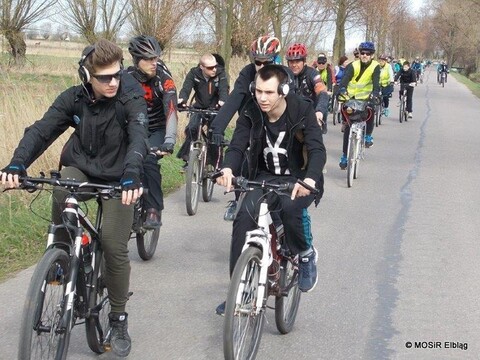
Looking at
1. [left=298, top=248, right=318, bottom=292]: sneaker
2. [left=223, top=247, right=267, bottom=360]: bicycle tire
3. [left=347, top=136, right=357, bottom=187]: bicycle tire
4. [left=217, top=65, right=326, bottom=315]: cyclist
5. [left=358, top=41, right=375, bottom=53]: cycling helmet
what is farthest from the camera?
[left=358, top=41, right=375, bottom=53]: cycling helmet

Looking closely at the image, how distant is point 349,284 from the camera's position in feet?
21.4

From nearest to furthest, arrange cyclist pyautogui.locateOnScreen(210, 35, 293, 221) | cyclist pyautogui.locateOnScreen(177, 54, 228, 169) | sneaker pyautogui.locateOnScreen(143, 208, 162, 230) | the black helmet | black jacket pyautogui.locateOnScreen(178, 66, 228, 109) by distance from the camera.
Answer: cyclist pyautogui.locateOnScreen(210, 35, 293, 221) < sneaker pyautogui.locateOnScreen(143, 208, 162, 230) < the black helmet < cyclist pyautogui.locateOnScreen(177, 54, 228, 169) < black jacket pyautogui.locateOnScreen(178, 66, 228, 109)

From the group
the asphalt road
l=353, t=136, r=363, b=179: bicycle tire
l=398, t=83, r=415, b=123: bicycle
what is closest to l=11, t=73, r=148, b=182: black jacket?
the asphalt road

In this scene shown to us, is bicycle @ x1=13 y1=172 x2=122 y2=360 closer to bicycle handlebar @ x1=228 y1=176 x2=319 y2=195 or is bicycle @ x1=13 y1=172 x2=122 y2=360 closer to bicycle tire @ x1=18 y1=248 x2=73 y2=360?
bicycle tire @ x1=18 y1=248 x2=73 y2=360

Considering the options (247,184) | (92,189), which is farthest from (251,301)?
(92,189)

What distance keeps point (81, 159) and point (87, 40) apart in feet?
67.1

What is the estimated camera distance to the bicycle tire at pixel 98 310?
14.3 feet

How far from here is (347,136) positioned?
41.2 ft

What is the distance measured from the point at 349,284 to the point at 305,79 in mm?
3542

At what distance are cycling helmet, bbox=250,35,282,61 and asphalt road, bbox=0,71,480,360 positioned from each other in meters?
1.84

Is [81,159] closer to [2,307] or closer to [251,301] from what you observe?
[251,301]

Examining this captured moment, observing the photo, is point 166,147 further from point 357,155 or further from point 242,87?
point 357,155

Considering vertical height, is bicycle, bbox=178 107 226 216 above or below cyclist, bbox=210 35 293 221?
below

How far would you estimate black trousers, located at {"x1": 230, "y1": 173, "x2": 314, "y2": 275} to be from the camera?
4.78 metres
